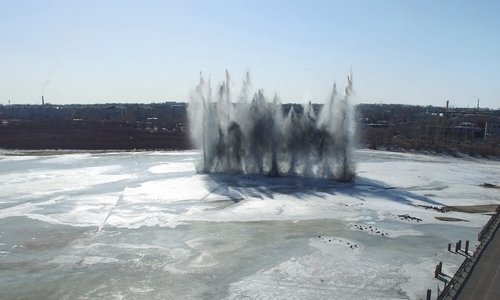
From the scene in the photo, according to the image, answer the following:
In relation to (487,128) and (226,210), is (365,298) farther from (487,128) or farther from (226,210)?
(487,128)

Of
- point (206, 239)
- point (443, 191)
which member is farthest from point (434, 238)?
point (443, 191)

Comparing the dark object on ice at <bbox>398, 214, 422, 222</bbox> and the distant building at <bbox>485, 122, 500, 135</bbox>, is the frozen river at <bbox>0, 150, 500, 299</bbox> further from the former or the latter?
the distant building at <bbox>485, 122, 500, 135</bbox>

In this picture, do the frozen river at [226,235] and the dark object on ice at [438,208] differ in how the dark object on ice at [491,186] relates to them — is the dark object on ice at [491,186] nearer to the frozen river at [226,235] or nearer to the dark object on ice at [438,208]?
the frozen river at [226,235]

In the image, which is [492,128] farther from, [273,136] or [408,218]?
[408,218]

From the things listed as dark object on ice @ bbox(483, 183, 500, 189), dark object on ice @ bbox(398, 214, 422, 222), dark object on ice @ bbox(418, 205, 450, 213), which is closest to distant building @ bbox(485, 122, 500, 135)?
dark object on ice @ bbox(483, 183, 500, 189)

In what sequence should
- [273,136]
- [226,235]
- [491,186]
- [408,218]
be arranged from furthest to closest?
[273,136], [491,186], [408,218], [226,235]

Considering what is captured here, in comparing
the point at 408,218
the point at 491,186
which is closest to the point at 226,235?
the point at 408,218
